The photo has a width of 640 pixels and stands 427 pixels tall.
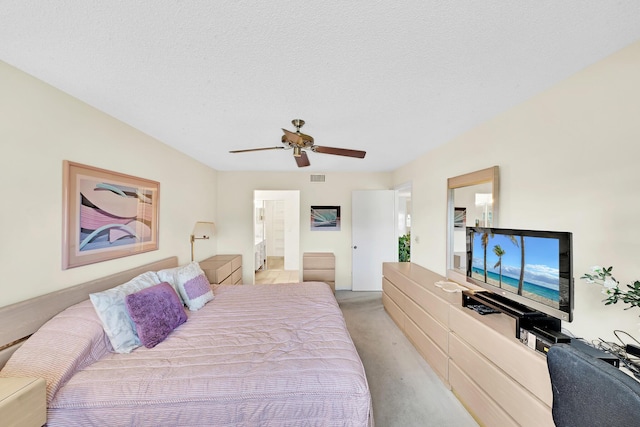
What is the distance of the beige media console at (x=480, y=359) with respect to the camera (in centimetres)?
122

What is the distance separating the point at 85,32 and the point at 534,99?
2812mm

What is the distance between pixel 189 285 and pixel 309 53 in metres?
2.29

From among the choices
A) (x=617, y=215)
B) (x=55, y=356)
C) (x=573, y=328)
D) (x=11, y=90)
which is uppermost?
(x=11, y=90)

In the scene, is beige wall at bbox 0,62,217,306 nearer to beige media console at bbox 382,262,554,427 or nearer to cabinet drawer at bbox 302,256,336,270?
cabinet drawer at bbox 302,256,336,270

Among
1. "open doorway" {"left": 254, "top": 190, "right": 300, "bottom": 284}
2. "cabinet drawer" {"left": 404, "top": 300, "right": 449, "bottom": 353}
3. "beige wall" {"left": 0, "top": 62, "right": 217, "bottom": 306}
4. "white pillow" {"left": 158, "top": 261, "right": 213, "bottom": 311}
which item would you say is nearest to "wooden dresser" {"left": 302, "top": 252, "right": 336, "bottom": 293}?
"open doorway" {"left": 254, "top": 190, "right": 300, "bottom": 284}

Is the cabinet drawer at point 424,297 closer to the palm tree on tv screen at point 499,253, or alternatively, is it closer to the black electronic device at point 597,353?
the palm tree on tv screen at point 499,253

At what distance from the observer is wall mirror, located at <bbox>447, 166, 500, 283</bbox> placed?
1980mm

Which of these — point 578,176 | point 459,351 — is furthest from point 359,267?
point 578,176

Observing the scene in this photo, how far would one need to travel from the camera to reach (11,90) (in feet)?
4.41

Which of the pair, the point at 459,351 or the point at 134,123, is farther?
the point at 134,123

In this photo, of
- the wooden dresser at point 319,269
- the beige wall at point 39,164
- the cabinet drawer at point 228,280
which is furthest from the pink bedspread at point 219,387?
the wooden dresser at point 319,269

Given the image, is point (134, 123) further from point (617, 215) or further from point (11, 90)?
point (617, 215)

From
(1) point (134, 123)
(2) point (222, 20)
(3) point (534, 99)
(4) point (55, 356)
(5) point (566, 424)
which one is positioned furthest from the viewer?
(1) point (134, 123)

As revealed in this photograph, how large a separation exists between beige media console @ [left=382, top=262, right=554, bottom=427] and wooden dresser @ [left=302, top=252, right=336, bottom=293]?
1818mm
